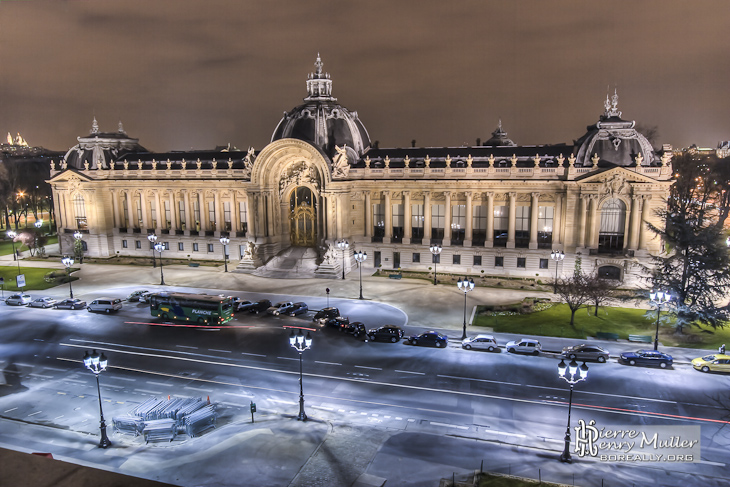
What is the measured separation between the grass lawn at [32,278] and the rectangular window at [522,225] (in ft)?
192

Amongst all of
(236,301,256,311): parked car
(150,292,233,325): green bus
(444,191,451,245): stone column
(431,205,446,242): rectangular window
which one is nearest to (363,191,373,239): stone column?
(431,205,446,242): rectangular window

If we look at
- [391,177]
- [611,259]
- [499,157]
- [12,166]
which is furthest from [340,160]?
[12,166]

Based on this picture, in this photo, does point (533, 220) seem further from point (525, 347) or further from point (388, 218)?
point (525, 347)

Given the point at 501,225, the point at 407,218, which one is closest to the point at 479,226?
the point at 501,225

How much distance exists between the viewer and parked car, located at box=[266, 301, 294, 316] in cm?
4894

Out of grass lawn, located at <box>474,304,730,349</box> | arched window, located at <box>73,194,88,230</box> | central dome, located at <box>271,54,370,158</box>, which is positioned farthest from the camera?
arched window, located at <box>73,194,88,230</box>

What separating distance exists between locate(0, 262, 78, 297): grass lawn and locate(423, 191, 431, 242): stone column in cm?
4685

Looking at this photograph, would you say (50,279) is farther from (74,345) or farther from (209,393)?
(209,393)

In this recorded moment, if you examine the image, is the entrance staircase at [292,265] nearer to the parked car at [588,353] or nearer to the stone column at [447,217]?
the stone column at [447,217]

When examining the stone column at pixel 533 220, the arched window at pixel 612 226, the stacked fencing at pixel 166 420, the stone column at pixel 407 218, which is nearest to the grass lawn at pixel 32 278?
the stacked fencing at pixel 166 420

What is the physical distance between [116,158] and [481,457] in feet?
259

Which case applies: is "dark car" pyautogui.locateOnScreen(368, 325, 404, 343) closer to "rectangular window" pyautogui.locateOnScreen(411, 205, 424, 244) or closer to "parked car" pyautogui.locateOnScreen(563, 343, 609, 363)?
"parked car" pyautogui.locateOnScreen(563, 343, 609, 363)

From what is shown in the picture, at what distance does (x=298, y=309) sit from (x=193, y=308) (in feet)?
32.5

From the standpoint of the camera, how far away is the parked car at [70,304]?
170ft
